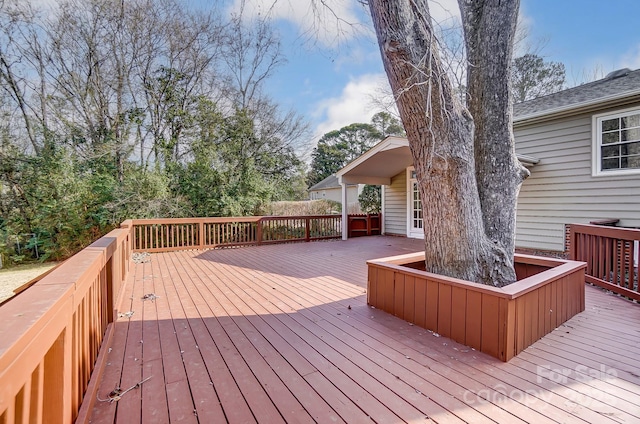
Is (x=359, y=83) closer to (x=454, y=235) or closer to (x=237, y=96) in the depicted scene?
(x=454, y=235)

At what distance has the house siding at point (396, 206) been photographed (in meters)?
9.72

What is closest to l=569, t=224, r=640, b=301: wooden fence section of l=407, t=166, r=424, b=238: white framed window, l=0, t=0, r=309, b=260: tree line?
l=407, t=166, r=424, b=238: white framed window

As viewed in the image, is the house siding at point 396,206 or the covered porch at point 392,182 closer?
the covered porch at point 392,182

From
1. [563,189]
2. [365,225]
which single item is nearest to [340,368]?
[563,189]

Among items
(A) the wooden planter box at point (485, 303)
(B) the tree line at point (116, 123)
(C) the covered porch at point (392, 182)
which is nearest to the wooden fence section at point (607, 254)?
(A) the wooden planter box at point (485, 303)

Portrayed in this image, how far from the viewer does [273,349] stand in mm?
2432

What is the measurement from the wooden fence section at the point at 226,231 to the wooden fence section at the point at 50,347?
5.69 m

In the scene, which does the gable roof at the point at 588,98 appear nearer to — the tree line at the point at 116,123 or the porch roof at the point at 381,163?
the porch roof at the point at 381,163

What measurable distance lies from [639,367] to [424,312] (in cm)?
148

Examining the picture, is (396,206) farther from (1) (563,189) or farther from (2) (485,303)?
(2) (485,303)

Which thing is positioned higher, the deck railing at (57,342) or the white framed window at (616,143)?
the white framed window at (616,143)

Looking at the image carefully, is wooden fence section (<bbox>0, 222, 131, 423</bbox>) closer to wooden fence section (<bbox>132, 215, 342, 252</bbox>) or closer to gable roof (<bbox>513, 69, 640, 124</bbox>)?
wooden fence section (<bbox>132, 215, 342, 252</bbox>)

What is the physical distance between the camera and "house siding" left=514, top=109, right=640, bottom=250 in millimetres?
5430

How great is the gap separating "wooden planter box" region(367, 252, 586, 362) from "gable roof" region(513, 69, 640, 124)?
4039mm
